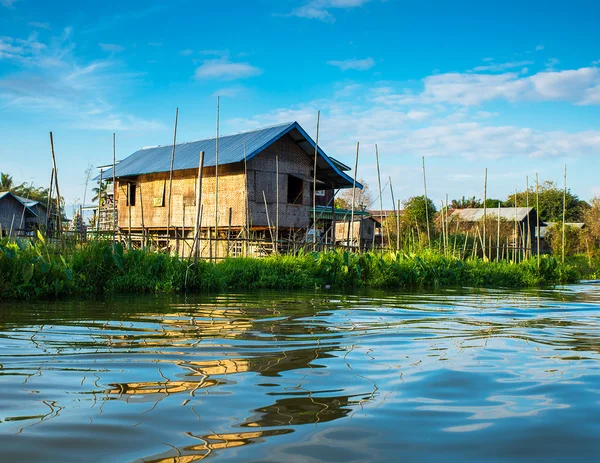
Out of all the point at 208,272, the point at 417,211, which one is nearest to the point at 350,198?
the point at 417,211

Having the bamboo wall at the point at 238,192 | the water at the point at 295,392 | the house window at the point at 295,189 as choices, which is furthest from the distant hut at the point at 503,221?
the water at the point at 295,392

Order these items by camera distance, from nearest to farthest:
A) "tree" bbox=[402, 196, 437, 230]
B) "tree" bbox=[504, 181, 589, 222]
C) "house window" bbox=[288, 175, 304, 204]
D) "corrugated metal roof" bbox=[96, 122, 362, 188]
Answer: "corrugated metal roof" bbox=[96, 122, 362, 188] → "house window" bbox=[288, 175, 304, 204] → "tree" bbox=[402, 196, 437, 230] → "tree" bbox=[504, 181, 589, 222]

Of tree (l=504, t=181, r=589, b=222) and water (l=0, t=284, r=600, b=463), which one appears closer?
water (l=0, t=284, r=600, b=463)

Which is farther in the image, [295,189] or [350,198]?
[350,198]

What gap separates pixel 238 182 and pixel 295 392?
578 inches

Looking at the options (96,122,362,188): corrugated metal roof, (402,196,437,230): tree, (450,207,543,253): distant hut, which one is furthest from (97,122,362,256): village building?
(402,196,437,230): tree

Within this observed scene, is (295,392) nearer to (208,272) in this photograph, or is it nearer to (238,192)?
(208,272)

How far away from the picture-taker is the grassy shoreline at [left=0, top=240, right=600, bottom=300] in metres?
6.25

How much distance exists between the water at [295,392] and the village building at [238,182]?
1216cm

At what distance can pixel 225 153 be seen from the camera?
16.7 metres

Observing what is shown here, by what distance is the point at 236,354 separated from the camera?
2668 millimetres

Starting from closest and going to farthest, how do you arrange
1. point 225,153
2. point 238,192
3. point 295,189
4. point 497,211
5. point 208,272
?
point 208,272 → point 238,192 → point 225,153 → point 295,189 → point 497,211

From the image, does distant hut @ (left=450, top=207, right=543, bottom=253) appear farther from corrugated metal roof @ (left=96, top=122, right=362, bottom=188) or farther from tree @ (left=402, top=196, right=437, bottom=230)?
corrugated metal roof @ (left=96, top=122, right=362, bottom=188)

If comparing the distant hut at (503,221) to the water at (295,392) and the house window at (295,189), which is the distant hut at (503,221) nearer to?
the house window at (295,189)
